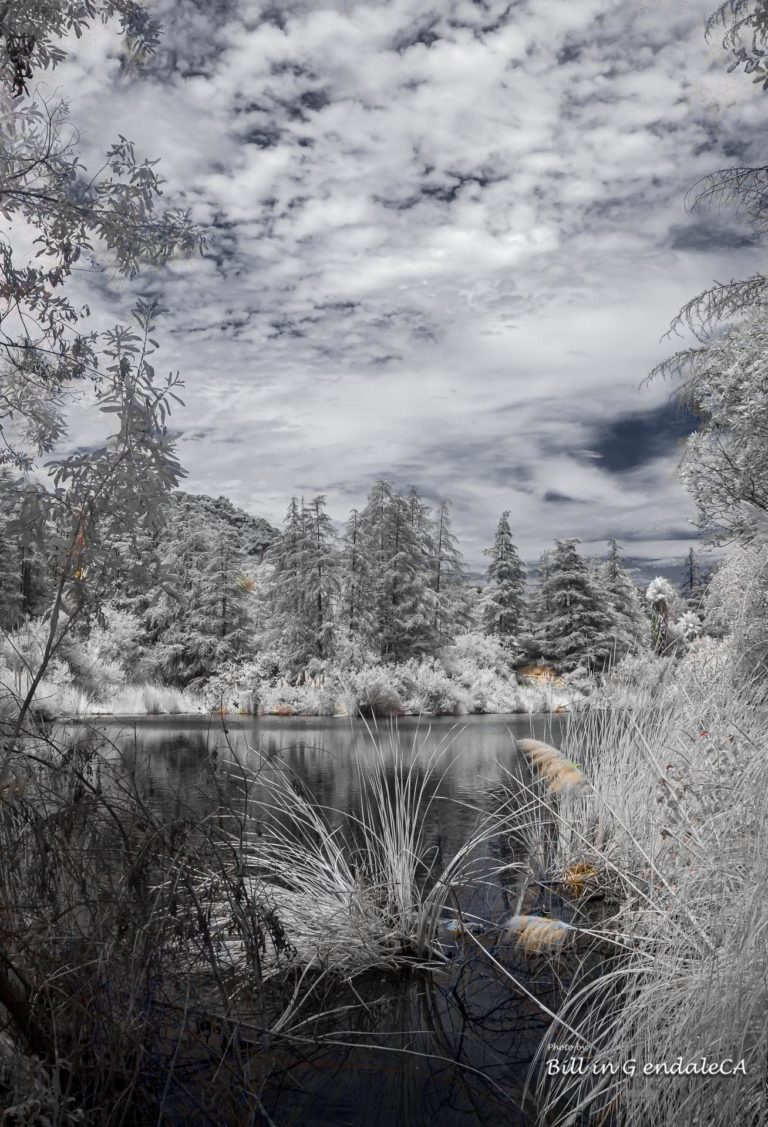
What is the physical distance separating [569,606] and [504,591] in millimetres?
3091

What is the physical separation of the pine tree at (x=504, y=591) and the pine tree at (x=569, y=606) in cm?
180

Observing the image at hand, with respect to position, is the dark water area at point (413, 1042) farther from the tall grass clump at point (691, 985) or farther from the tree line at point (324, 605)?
the tree line at point (324, 605)

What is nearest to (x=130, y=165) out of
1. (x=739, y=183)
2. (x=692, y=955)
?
(x=692, y=955)

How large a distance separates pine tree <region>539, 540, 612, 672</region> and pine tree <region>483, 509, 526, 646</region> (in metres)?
1.80

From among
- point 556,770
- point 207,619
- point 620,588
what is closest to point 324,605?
point 207,619

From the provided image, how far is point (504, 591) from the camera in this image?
115ft

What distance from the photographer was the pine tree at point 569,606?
32.7m

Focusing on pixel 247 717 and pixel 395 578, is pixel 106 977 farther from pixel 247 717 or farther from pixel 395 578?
pixel 395 578

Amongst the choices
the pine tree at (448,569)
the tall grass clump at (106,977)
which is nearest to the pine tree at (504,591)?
the pine tree at (448,569)

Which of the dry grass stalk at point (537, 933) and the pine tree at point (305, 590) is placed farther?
the pine tree at point (305, 590)

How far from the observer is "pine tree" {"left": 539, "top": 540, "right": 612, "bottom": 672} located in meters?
32.7

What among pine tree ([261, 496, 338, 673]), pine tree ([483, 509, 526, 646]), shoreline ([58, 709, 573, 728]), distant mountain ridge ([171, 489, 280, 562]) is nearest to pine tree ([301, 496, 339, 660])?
pine tree ([261, 496, 338, 673])

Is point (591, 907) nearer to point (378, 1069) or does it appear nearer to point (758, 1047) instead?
point (378, 1069)

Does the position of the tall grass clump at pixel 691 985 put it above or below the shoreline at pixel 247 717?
above
